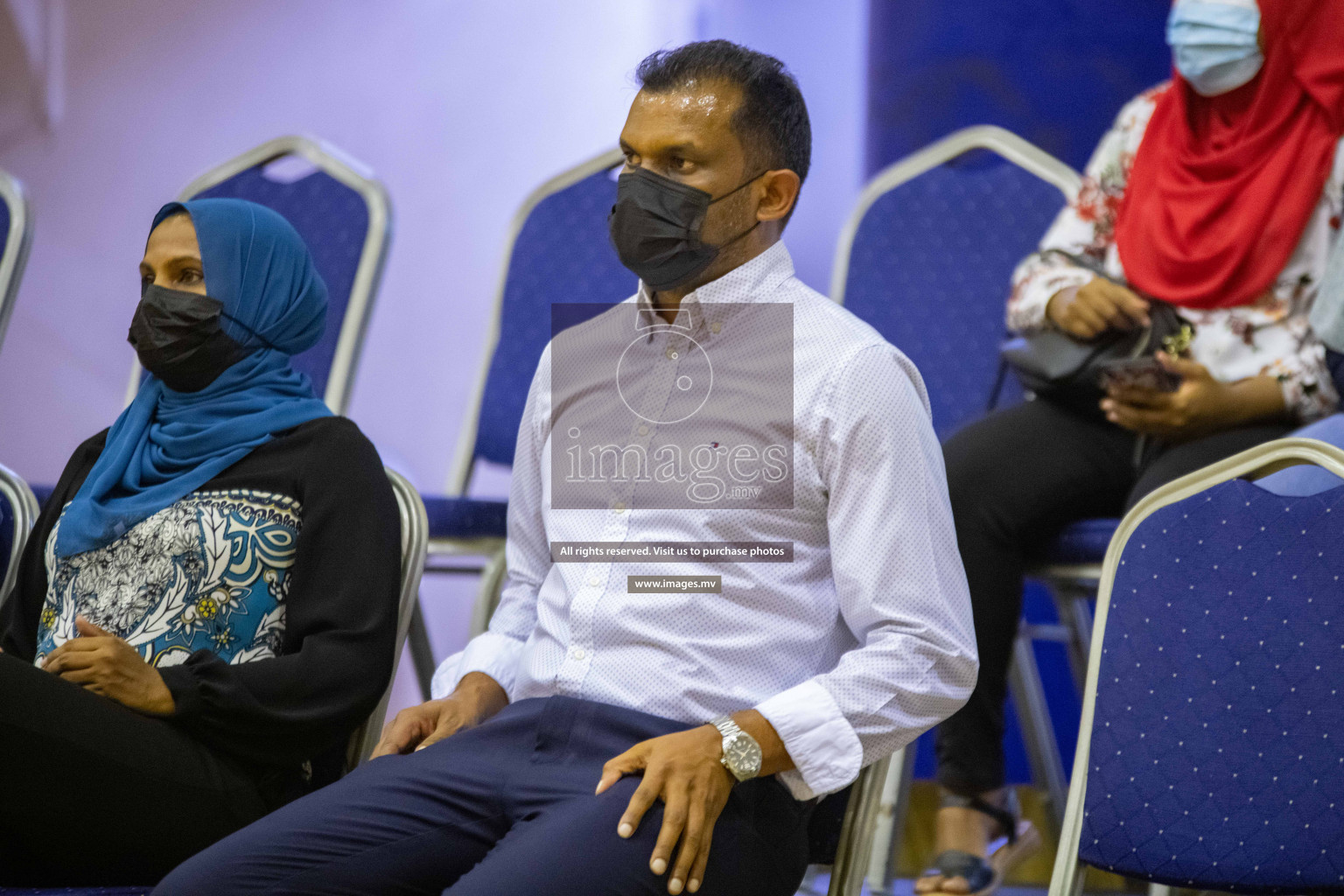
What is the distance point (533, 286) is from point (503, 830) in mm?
1221

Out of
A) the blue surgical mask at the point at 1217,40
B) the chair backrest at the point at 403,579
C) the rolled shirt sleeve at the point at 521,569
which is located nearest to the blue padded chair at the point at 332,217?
the chair backrest at the point at 403,579

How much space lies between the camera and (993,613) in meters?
1.49

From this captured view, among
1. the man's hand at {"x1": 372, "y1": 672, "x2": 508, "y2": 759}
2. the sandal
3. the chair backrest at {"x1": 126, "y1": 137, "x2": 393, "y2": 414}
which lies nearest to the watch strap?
the man's hand at {"x1": 372, "y1": 672, "x2": 508, "y2": 759}

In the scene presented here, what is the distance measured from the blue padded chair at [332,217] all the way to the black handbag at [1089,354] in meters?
0.97

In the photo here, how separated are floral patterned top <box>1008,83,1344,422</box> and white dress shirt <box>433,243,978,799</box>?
2.27 ft

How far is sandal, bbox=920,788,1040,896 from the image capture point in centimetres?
138

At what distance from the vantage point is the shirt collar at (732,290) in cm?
107

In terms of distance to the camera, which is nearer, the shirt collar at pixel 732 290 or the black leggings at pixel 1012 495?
the shirt collar at pixel 732 290

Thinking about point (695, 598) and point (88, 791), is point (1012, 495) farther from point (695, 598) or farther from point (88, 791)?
point (88, 791)

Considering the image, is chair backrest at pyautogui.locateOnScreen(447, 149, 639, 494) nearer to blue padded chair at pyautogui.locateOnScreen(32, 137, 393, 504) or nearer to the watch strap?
blue padded chair at pyautogui.locateOnScreen(32, 137, 393, 504)

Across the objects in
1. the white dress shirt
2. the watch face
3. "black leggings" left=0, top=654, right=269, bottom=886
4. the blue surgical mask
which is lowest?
"black leggings" left=0, top=654, right=269, bottom=886

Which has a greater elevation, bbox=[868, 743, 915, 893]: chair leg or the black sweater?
the black sweater

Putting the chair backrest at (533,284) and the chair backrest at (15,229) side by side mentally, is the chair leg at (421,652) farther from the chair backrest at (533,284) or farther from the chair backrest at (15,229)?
the chair backrest at (15,229)

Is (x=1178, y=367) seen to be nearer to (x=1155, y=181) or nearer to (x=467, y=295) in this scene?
(x=1155, y=181)
